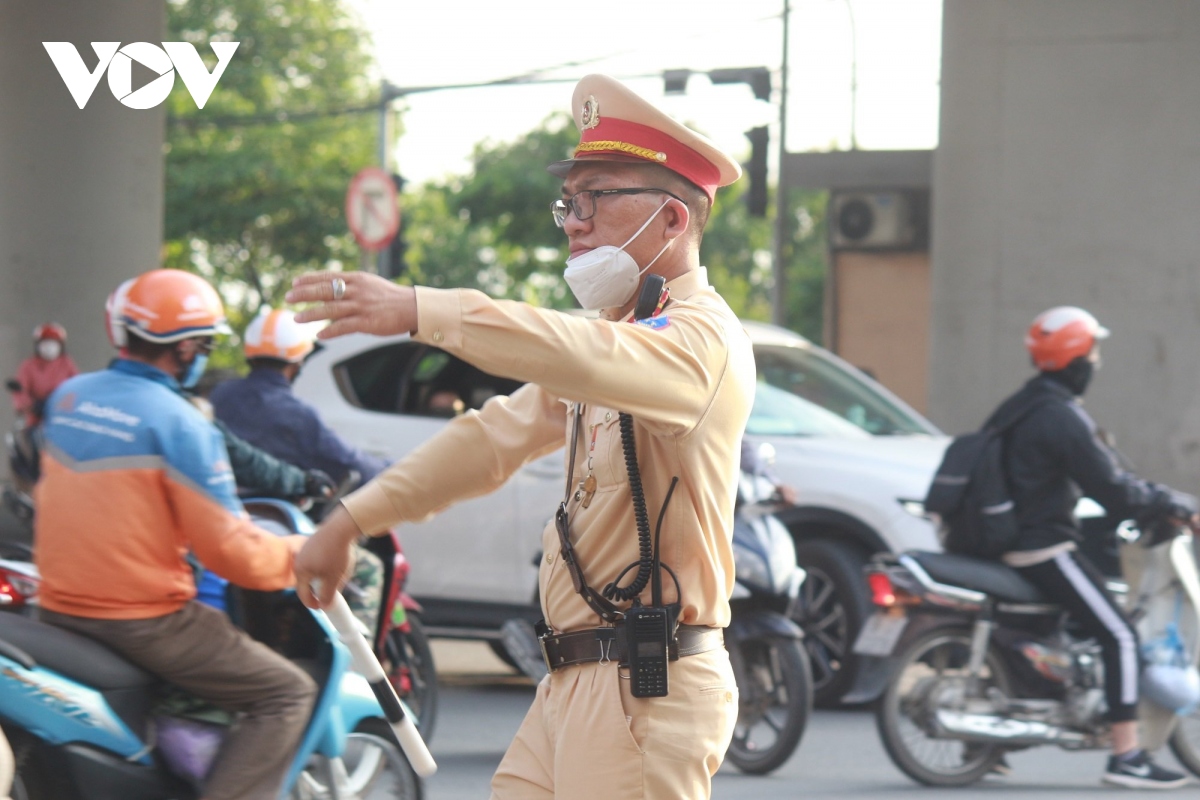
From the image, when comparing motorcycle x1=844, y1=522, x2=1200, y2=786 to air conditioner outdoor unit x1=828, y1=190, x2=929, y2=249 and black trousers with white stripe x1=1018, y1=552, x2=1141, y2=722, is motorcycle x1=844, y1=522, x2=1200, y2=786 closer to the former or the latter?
black trousers with white stripe x1=1018, y1=552, x2=1141, y2=722

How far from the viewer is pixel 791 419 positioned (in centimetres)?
933

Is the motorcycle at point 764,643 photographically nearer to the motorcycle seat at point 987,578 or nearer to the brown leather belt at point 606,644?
the motorcycle seat at point 987,578

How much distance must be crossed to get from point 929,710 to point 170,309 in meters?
3.63

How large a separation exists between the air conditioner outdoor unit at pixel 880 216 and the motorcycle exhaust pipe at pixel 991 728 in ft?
48.1

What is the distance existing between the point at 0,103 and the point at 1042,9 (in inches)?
277

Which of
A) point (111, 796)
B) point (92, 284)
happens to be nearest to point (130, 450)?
point (111, 796)

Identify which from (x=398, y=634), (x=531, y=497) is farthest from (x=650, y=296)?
(x=531, y=497)

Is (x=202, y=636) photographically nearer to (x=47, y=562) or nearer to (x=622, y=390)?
(x=47, y=562)

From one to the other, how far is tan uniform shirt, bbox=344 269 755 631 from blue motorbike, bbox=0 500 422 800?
36.1 inches

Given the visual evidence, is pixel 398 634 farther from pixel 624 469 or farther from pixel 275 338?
pixel 624 469

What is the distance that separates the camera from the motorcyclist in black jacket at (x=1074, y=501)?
22.6 ft

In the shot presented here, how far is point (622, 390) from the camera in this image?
2.54 metres

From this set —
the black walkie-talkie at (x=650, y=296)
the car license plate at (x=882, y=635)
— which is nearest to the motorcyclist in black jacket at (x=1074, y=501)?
the car license plate at (x=882, y=635)

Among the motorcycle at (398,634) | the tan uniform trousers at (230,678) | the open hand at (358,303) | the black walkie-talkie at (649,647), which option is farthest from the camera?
the motorcycle at (398,634)
